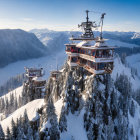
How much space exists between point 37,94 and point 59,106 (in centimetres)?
3339

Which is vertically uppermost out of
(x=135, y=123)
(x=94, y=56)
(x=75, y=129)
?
(x=94, y=56)

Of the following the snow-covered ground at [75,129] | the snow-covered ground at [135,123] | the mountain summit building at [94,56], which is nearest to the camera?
the snow-covered ground at [75,129]

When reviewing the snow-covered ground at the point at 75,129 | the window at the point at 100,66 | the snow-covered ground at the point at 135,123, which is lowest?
the snow-covered ground at the point at 135,123

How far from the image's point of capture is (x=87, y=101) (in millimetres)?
40969

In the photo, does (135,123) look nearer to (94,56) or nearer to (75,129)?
(75,129)

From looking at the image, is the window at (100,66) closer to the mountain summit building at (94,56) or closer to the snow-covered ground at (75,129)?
the mountain summit building at (94,56)

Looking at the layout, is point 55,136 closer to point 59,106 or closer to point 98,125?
point 59,106

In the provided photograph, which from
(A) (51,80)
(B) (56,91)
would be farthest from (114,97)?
(A) (51,80)

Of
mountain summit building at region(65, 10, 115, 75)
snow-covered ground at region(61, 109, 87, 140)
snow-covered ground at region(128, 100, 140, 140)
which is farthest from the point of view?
snow-covered ground at region(128, 100, 140, 140)

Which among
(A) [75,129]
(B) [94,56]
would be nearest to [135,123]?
(A) [75,129]

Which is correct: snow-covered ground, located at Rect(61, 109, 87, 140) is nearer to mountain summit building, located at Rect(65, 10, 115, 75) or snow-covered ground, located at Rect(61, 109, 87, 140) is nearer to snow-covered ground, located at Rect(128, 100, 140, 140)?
mountain summit building, located at Rect(65, 10, 115, 75)

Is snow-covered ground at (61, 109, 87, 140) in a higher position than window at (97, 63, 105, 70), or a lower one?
lower

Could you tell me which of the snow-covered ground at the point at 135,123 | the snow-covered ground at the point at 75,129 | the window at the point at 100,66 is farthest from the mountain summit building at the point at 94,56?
the snow-covered ground at the point at 135,123

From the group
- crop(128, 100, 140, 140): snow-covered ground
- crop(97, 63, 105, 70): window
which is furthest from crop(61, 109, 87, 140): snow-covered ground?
crop(128, 100, 140, 140): snow-covered ground
